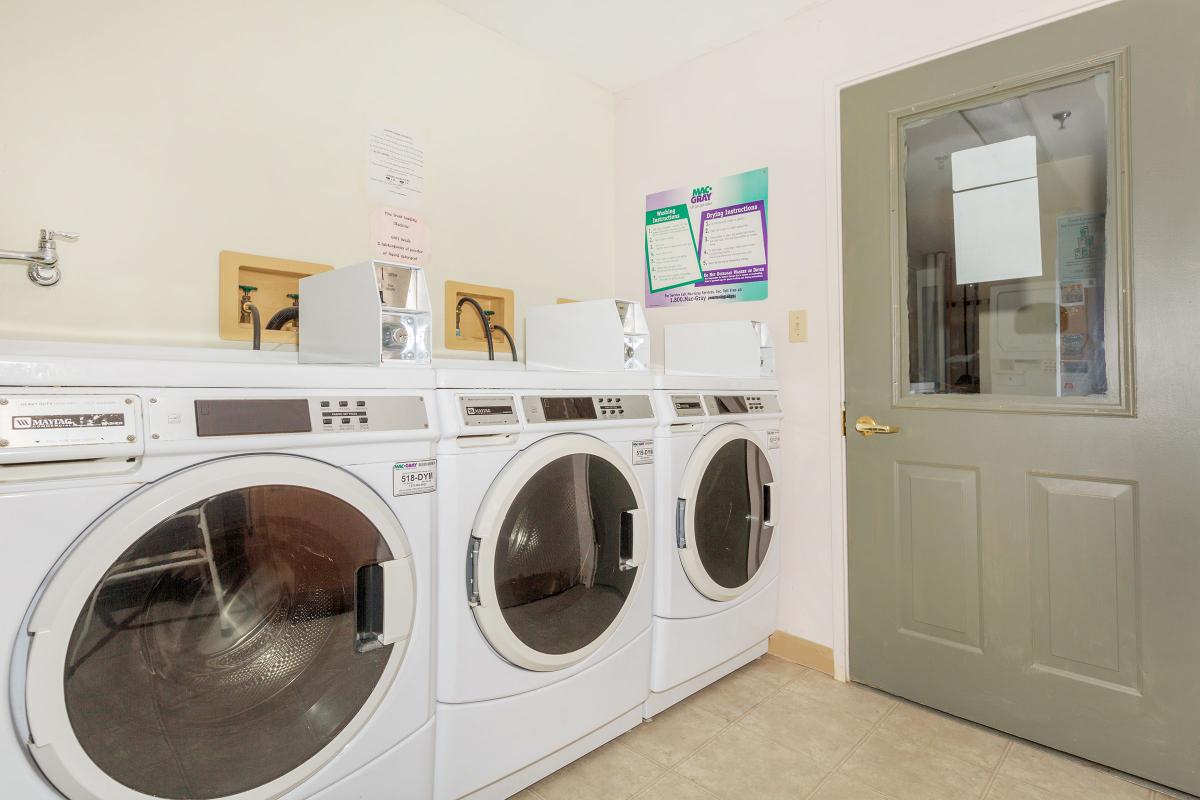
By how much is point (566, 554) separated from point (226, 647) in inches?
27.9

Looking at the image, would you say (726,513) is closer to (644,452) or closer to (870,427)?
(644,452)

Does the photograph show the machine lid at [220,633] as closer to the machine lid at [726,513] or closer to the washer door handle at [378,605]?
the washer door handle at [378,605]

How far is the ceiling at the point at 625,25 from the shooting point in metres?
2.20

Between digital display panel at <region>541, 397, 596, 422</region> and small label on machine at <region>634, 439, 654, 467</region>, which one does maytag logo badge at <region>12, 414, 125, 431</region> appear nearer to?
digital display panel at <region>541, 397, 596, 422</region>

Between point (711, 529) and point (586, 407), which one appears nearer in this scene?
point (586, 407)

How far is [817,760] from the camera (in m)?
1.62

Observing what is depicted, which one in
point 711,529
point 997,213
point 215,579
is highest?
point 997,213

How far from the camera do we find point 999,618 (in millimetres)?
1770

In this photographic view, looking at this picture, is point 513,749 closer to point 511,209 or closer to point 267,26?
point 511,209

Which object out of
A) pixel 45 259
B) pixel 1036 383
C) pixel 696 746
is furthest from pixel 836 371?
pixel 45 259

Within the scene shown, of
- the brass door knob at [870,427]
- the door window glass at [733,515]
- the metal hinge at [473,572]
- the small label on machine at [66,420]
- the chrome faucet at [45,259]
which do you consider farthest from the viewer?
the brass door knob at [870,427]

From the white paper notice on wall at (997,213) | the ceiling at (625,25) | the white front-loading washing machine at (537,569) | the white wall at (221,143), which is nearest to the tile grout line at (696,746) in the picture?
the white front-loading washing machine at (537,569)

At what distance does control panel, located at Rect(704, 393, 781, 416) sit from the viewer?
1.89m

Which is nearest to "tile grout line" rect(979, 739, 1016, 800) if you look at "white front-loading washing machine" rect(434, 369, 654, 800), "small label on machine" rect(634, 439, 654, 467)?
"white front-loading washing machine" rect(434, 369, 654, 800)
